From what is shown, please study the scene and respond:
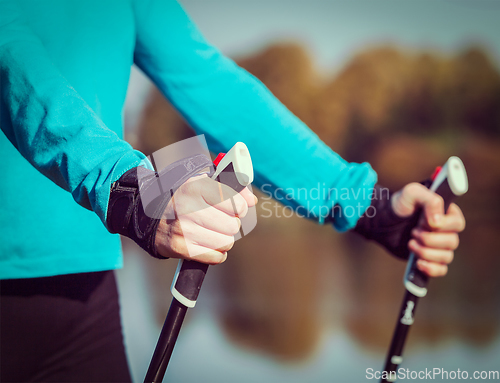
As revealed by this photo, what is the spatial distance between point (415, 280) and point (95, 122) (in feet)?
1.18

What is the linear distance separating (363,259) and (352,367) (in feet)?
5.25

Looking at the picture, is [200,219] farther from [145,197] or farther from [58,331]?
[58,331]

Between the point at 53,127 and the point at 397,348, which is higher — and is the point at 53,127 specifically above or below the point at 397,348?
above

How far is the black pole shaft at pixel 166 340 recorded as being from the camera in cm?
32

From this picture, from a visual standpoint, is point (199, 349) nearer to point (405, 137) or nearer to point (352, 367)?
point (352, 367)

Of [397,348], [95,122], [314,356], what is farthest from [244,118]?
[314,356]

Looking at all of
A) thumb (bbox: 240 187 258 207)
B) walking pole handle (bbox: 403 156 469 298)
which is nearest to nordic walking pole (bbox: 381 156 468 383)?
walking pole handle (bbox: 403 156 469 298)

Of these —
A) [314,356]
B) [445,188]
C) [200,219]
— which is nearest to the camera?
[200,219]

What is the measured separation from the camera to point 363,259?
305 centimetres

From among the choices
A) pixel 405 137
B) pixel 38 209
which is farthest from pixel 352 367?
pixel 405 137

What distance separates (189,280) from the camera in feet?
0.98

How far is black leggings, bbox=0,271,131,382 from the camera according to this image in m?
0.39

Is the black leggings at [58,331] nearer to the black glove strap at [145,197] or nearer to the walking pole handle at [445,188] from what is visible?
the black glove strap at [145,197]

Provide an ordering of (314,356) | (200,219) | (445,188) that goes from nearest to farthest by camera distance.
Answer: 1. (200,219)
2. (445,188)
3. (314,356)
